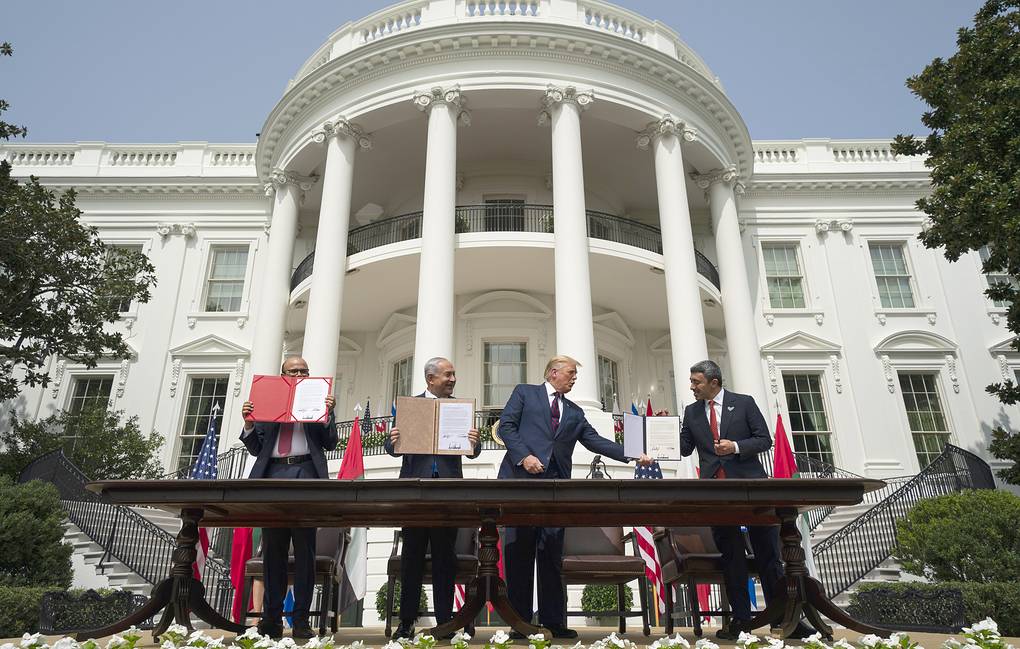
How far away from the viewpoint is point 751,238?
19016mm

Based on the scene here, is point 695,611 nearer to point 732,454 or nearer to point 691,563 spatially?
point 691,563

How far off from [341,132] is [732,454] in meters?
12.6

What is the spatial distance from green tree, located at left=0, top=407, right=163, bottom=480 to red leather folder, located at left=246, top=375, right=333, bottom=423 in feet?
36.9

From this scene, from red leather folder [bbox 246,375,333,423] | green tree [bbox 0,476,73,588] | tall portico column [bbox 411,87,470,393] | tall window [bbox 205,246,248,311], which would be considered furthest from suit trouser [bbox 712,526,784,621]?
tall window [bbox 205,246,248,311]

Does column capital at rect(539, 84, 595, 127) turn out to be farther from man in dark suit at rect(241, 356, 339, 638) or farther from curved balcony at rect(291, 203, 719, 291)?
man in dark suit at rect(241, 356, 339, 638)

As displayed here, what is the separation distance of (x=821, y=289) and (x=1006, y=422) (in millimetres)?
5259

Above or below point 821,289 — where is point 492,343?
below

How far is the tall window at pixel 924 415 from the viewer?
16.9 metres

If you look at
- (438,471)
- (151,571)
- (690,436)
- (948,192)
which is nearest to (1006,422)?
(948,192)

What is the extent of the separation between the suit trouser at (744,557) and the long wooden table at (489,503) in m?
0.47

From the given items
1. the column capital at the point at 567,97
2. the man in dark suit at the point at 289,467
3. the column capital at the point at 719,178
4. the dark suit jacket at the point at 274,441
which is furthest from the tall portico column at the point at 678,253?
the man in dark suit at the point at 289,467

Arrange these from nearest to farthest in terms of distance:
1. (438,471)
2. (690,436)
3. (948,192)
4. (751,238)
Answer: (438,471) < (690,436) < (948,192) < (751,238)

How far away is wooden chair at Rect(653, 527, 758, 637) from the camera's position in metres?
5.31

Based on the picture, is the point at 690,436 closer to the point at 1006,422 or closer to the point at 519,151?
the point at 519,151
